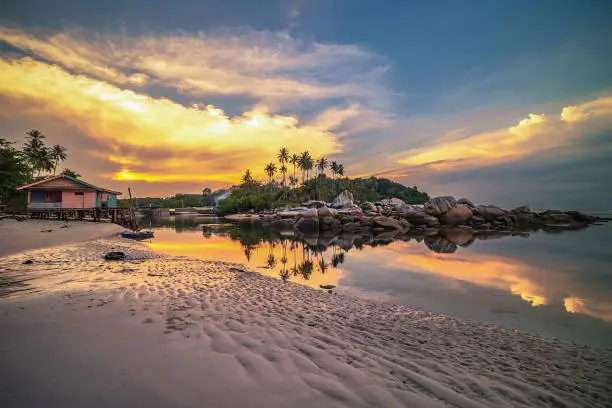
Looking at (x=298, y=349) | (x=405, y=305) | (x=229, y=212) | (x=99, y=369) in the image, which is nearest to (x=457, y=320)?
(x=405, y=305)

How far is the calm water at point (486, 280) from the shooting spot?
25.9 ft

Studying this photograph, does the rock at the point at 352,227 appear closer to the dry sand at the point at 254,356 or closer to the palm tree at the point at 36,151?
the dry sand at the point at 254,356

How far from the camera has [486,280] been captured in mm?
12391

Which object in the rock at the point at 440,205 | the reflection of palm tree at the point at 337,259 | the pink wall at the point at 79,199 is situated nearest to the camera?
the reflection of palm tree at the point at 337,259

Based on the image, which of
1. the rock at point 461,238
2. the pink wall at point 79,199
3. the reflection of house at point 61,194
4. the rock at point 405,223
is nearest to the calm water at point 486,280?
the rock at point 461,238

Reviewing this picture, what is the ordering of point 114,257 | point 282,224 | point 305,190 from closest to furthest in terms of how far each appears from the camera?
point 114,257 → point 282,224 → point 305,190

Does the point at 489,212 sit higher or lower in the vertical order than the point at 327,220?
higher

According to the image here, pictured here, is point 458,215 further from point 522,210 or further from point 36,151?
point 36,151

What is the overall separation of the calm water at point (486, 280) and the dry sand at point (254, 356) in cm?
185

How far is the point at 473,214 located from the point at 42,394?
158 ft

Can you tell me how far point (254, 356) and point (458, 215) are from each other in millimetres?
43355

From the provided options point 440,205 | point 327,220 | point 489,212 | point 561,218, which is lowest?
point 561,218

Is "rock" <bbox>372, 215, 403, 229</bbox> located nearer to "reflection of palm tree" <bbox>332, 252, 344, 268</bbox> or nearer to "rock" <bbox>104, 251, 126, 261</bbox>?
"reflection of palm tree" <bbox>332, 252, 344, 268</bbox>

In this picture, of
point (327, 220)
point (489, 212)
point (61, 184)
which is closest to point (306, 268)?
point (327, 220)
